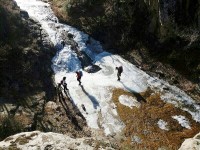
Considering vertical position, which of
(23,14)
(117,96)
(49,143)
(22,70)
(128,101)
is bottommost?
(128,101)

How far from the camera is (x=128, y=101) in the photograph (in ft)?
96.9

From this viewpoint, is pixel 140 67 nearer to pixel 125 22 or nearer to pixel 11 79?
pixel 125 22

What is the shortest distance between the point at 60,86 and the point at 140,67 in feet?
31.5

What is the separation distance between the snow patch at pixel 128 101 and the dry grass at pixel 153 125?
0.38 metres

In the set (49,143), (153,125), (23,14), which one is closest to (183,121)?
(153,125)

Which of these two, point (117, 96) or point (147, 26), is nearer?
point (117, 96)

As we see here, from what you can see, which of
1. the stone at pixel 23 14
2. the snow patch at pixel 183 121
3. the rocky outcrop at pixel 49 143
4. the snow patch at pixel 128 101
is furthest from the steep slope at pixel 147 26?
the rocky outcrop at pixel 49 143

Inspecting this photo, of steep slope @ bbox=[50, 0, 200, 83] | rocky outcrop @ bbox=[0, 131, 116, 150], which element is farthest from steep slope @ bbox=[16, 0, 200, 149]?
rocky outcrop @ bbox=[0, 131, 116, 150]

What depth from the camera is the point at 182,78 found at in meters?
32.8

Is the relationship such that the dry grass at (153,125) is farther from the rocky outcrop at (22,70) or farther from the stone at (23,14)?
the stone at (23,14)

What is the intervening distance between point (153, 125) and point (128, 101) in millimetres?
3912

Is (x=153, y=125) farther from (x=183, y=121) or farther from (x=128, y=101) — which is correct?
(x=128, y=101)

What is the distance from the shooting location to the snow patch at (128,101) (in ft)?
95.5

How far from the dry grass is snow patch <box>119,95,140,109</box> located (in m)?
0.38
